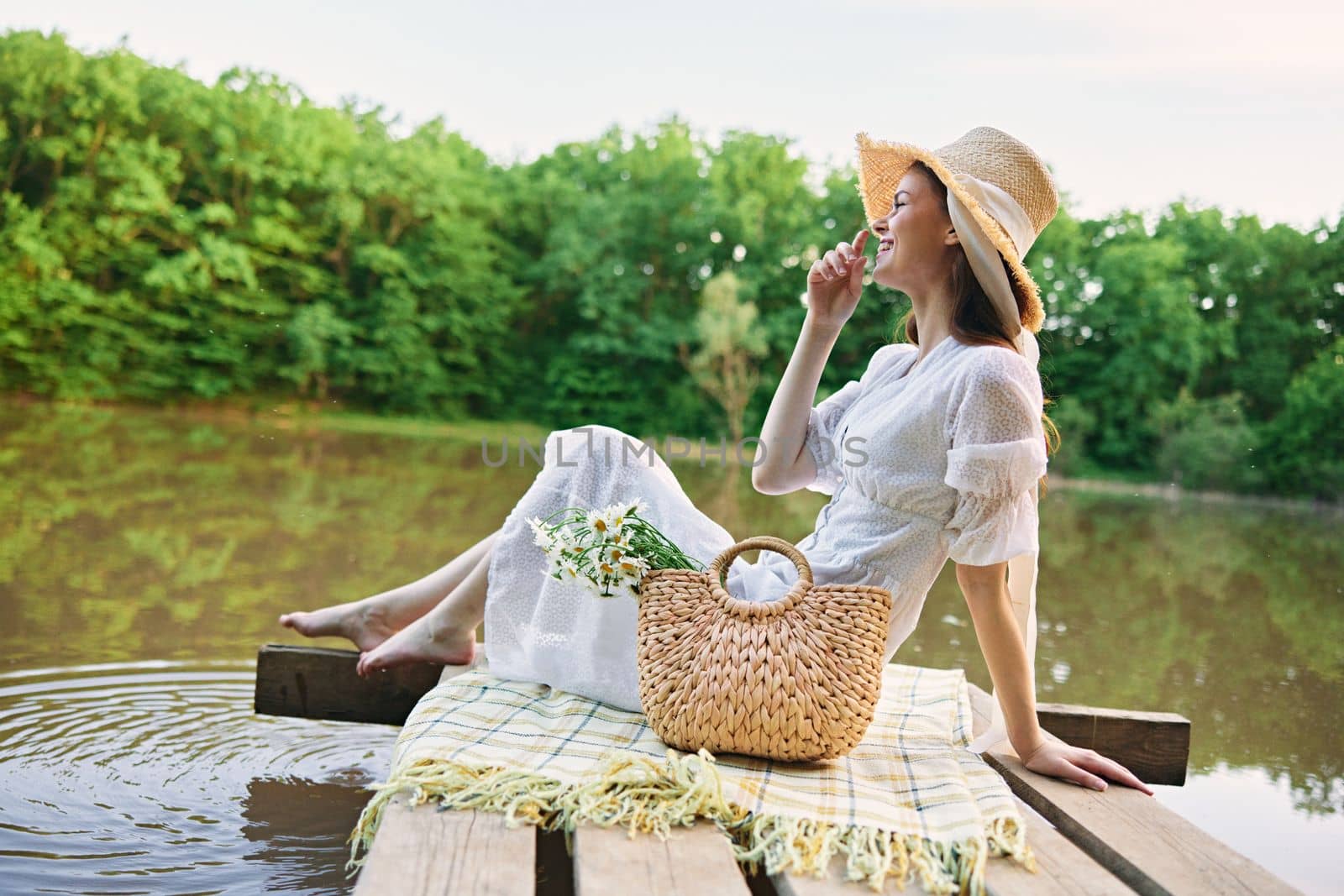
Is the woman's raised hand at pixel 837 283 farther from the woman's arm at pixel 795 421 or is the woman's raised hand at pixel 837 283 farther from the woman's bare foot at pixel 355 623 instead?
the woman's bare foot at pixel 355 623

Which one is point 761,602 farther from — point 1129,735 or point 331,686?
point 331,686

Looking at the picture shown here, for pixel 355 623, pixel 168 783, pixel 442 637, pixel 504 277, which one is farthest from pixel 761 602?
pixel 504 277

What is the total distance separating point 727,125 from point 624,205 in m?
3.43

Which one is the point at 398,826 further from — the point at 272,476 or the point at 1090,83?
the point at 1090,83

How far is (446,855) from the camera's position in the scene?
4.05 feet

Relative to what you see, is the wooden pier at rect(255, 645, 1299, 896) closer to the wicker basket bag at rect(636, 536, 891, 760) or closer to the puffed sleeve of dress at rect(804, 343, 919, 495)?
the wicker basket bag at rect(636, 536, 891, 760)

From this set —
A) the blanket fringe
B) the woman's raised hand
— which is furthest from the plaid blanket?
the woman's raised hand

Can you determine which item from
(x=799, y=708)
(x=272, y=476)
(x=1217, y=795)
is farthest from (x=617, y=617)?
(x=272, y=476)

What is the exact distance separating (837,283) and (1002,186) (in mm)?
285

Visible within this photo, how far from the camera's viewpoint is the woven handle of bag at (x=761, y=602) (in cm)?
156

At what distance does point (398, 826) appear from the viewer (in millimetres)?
1293

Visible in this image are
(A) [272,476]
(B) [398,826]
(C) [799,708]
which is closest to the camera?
(B) [398,826]

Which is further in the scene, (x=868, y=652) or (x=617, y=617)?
(x=617, y=617)

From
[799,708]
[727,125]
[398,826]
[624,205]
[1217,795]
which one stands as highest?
[727,125]
